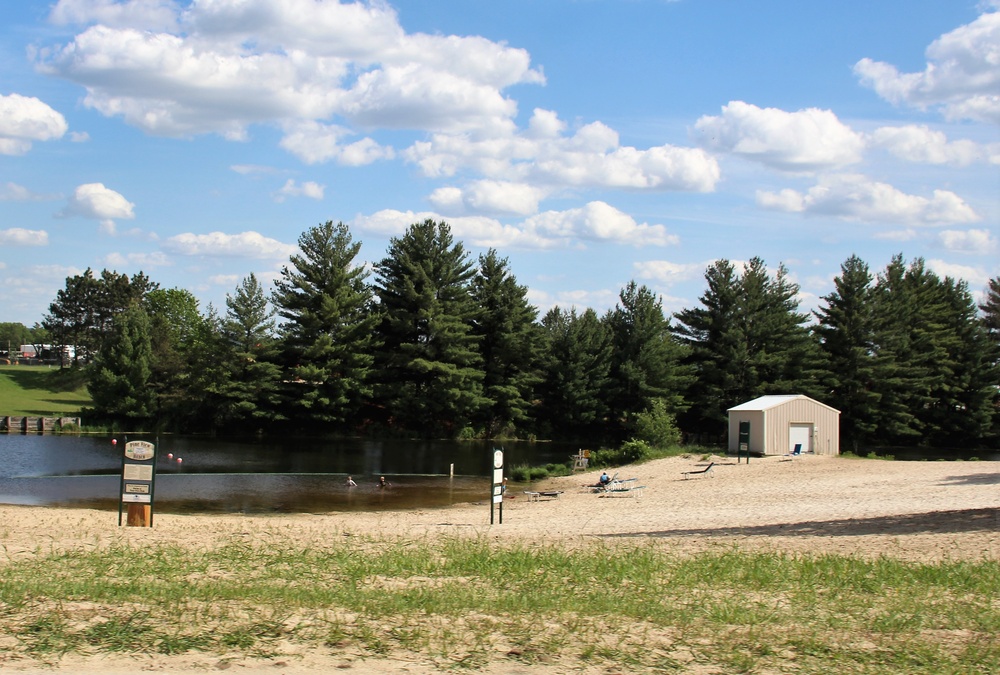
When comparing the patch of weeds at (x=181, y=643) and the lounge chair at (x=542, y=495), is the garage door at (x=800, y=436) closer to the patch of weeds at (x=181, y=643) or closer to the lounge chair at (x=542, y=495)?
the lounge chair at (x=542, y=495)

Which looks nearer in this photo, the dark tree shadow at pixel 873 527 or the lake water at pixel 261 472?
the dark tree shadow at pixel 873 527

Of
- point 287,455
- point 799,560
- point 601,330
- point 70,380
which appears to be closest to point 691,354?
point 601,330

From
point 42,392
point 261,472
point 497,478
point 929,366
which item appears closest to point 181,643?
point 497,478

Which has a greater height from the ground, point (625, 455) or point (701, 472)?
point (625, 455)

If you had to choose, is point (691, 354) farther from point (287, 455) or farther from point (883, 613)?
point (883, 613)

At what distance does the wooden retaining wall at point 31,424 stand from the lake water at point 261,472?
291 cm

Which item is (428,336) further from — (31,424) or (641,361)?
(31,424)

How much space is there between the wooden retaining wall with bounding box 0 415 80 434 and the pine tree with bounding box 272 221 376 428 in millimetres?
15055

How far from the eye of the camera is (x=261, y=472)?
128ft

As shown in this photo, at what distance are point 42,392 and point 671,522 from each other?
78885 mm

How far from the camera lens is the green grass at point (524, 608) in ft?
24.2

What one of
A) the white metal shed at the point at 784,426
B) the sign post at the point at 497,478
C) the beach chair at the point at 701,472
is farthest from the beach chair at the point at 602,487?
the sign post at the point at 497,478


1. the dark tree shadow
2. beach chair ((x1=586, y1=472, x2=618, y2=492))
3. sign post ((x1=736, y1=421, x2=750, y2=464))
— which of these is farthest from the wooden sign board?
sign post ((x1=736, y1=421, x2=750, y2=464))

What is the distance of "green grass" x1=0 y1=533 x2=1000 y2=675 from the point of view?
290 inches
